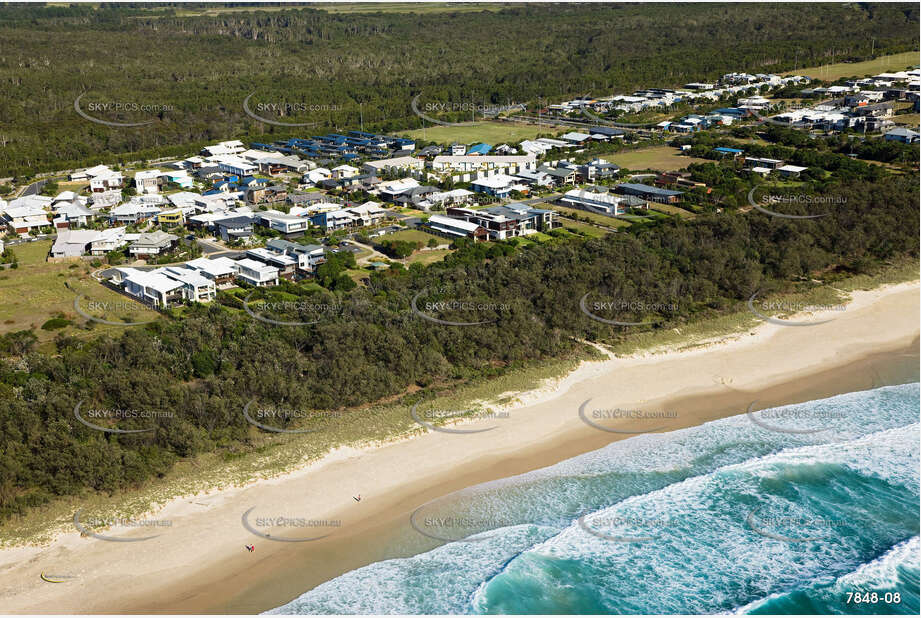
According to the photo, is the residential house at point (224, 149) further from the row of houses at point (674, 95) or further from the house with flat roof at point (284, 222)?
the row of houses at point (674, 95)

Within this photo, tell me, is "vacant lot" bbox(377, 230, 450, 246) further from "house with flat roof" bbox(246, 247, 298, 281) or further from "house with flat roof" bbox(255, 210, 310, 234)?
"house with flat roof" bbox(246, 247, 298, 281)

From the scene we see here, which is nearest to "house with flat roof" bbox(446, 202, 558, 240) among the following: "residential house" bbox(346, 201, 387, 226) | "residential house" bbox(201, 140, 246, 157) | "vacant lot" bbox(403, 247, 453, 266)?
"vacant lot" bbox(403, 247, 453, 266)

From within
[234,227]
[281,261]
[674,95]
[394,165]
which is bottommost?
[281,261]

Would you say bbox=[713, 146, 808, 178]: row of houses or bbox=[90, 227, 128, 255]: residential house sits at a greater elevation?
bbox=[713, 146, 808, 178]: row of houses

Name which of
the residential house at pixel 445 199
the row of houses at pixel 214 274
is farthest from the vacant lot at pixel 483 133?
the row of houses at pixel 214 274

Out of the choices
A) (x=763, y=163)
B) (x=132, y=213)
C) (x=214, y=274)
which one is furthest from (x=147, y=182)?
(x=763, y=163)

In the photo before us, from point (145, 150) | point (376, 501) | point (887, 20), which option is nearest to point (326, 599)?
point (376, 501)

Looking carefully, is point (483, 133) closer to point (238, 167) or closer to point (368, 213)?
point (238, 167)
